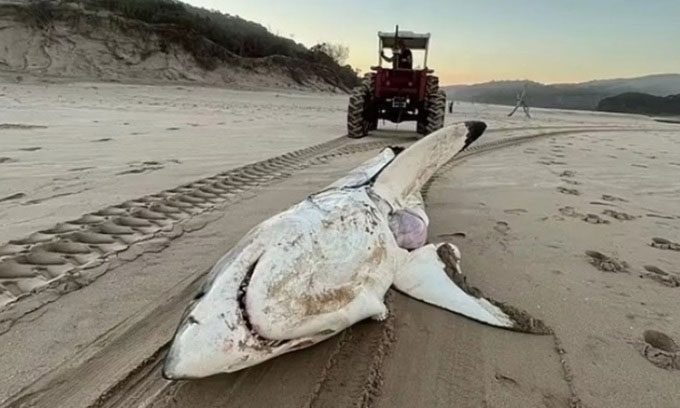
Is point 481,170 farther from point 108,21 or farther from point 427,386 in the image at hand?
point 108,21

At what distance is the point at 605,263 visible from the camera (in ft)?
9.67

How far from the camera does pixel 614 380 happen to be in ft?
5.99

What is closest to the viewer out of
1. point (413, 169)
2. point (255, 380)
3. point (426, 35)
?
point (255, 380)

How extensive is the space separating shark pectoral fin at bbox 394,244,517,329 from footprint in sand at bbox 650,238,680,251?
1.81 m

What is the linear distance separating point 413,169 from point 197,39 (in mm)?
27843

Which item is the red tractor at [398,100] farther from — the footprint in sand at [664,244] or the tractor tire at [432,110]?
the footprint in sand at [664,244]

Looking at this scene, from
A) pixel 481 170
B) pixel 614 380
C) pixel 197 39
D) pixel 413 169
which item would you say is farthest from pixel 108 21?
pixel 614 380

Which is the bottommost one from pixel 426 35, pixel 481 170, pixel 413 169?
pixel 481 170

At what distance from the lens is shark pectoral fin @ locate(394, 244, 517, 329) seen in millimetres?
2201

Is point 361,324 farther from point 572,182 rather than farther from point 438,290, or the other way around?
point 572,182

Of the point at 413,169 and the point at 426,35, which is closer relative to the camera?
the point at 413,169

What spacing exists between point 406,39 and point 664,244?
9.35 meters

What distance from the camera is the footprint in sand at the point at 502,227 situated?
3578mm

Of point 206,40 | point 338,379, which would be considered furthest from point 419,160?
point 206,40
